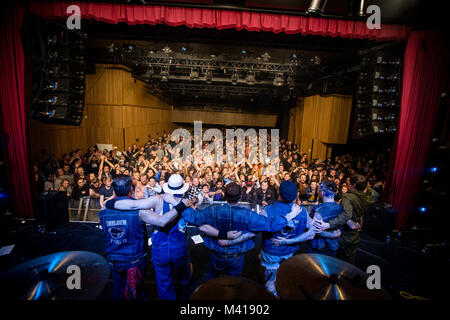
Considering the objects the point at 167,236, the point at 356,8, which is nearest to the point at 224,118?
the point at 356,8

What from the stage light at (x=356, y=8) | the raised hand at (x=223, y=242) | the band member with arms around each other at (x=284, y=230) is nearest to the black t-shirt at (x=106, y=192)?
the raised hand at (x=223, y=242)

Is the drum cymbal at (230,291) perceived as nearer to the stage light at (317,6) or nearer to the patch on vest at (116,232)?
the patch on vest at (116,232)

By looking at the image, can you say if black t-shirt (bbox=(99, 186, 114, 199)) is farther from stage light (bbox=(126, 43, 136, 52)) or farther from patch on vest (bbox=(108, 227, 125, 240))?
stage light (bbox=(126, 43, 136, 52))

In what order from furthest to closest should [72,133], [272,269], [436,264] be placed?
[72,133] < [436,264] < [272,269]

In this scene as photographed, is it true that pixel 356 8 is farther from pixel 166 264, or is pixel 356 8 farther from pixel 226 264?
pixel 166 264

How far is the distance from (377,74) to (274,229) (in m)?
4.23

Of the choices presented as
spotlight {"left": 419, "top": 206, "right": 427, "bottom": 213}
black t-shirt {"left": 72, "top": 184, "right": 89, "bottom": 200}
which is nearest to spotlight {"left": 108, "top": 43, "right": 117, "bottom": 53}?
black t-shirt {"left": 72, "top": 184, "right": 89, "bottom": 200}

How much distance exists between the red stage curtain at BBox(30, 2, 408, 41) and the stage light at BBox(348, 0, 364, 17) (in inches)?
36.8

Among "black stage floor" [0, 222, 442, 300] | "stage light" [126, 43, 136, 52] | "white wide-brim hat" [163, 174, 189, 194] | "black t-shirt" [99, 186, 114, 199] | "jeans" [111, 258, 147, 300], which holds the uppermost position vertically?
"stage light" [126, 43, 136, 52]

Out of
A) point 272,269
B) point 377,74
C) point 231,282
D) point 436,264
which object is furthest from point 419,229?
point 231,282

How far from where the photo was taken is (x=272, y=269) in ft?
8.18

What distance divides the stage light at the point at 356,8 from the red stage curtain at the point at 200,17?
93 centimetres

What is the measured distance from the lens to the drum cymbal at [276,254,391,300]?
1393 millimetres

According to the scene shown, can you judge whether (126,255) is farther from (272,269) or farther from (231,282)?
(272,269)
